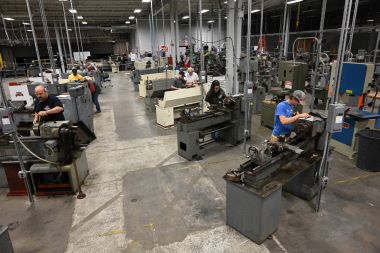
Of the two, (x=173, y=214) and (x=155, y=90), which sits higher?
(x=155, y=90)

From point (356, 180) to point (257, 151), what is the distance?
2.14m

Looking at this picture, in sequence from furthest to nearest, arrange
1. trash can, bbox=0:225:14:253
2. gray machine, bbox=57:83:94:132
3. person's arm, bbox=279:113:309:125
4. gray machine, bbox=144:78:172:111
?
gray machine, bbox=144:78:172:111 → gray machine, bbox=57:83:94:132 → person's arm, bbox=279:113:309:125 → trash can, bbox=0:225:14:253

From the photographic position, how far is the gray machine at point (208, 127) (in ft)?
14.3

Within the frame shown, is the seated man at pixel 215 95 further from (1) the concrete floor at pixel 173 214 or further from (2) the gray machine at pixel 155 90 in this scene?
(2) the gray machine at pixel 155 90

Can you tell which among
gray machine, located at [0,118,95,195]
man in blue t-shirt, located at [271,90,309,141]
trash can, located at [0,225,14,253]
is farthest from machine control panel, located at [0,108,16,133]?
man in blue t-shirt, located at [271,90,309,141]

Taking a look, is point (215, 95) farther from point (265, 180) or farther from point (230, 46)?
point (230, 46)

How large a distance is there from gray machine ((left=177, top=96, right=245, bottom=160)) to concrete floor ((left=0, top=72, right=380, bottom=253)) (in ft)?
0.76

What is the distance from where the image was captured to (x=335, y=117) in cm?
259

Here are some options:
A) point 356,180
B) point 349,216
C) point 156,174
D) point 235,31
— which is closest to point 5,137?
point 156,174

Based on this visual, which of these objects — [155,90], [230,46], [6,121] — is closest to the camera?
[6,121]

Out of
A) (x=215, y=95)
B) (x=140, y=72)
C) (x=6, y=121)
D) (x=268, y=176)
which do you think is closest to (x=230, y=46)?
(x=215, y=95)

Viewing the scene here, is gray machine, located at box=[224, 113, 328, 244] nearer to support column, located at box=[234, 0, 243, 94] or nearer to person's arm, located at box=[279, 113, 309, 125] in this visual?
person's arm, located at box=[279, 113, 309, 125]

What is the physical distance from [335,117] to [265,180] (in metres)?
0.95

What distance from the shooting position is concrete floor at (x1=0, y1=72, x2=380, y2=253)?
2604 mm
